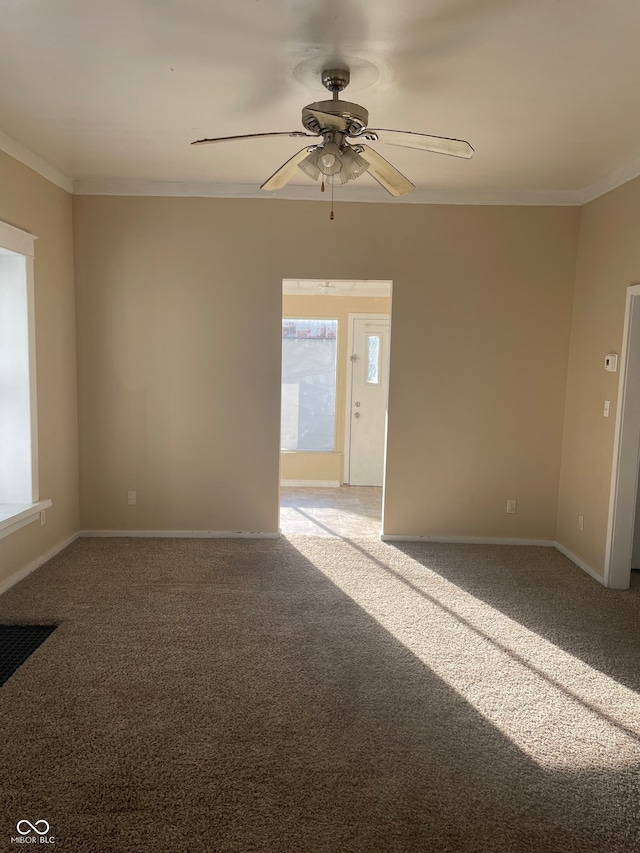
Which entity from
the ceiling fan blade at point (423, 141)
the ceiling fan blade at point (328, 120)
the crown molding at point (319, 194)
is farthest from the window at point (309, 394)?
Result: the ceiling fan blade at point (328, 120)

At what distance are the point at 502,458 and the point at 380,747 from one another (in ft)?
9.22

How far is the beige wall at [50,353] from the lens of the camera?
138 inches

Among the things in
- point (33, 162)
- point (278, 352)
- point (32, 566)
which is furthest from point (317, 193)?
point (32, 566)

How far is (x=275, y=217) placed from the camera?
4301mm

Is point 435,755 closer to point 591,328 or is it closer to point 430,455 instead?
point 430,455

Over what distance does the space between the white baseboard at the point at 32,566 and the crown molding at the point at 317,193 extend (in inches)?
104

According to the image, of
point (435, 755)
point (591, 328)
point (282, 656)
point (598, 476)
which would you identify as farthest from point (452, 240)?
point (435, 755)

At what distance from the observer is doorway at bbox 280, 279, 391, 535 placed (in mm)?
6895

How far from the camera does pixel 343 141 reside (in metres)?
2.39

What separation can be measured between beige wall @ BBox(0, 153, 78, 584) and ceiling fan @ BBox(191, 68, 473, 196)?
1.90 metres

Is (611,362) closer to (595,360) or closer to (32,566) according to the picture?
(595,360)

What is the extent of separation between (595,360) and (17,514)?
399 cm

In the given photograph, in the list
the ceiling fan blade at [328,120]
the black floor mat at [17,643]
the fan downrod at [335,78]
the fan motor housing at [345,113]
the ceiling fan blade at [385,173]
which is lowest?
the black floor mat at [17,643]

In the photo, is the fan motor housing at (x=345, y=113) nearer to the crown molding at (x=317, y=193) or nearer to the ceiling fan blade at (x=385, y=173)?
the ceiling fan blade at (x=385, y=173)
